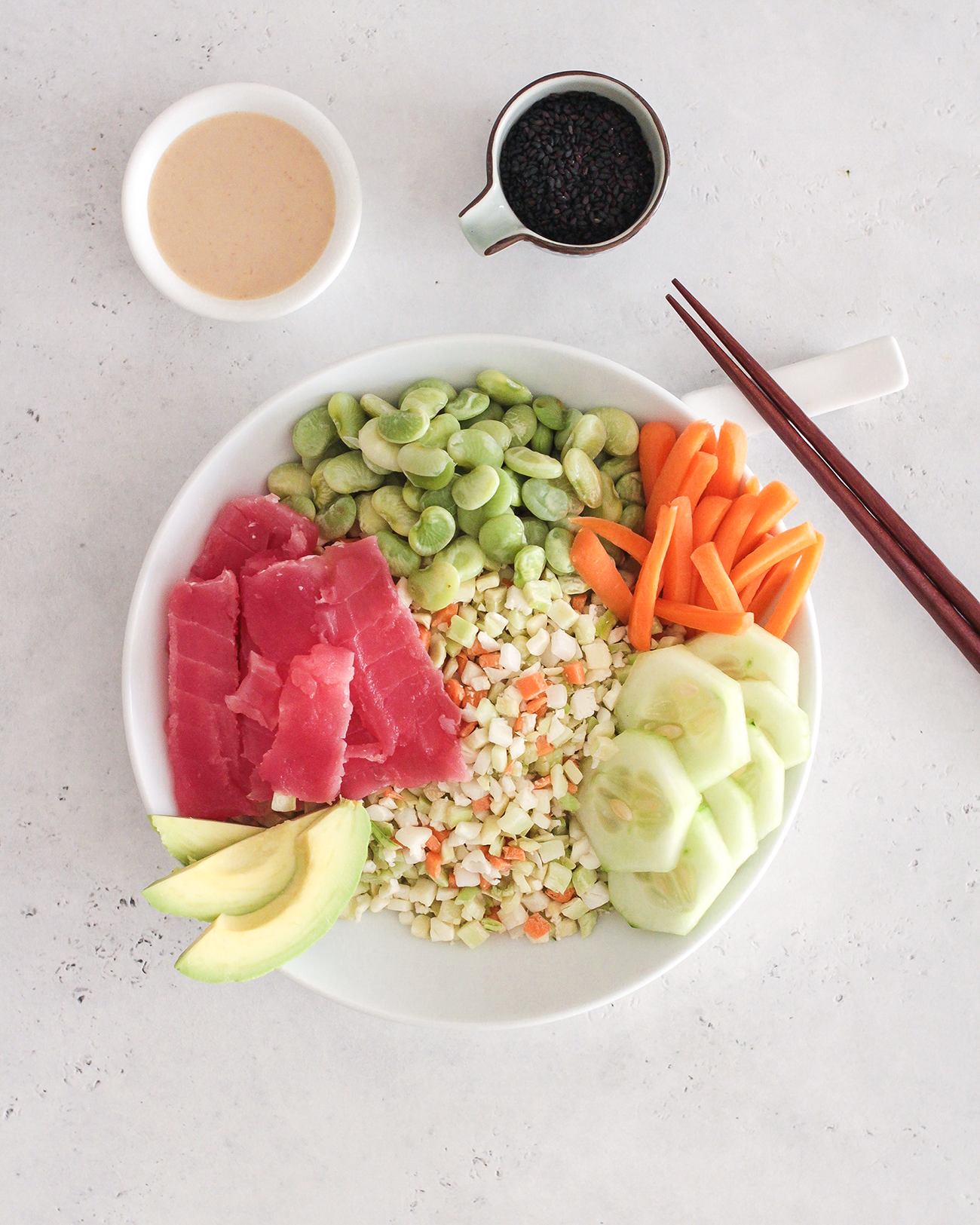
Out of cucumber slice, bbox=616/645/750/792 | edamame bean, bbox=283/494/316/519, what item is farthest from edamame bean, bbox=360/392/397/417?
cucumber slice, bbox=616/645/750/792

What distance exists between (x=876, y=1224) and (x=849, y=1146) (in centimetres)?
20

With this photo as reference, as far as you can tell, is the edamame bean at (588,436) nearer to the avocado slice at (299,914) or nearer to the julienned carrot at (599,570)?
the julienned carrot at (599,570)

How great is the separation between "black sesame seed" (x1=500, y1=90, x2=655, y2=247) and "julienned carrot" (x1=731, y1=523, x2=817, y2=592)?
0.76 m

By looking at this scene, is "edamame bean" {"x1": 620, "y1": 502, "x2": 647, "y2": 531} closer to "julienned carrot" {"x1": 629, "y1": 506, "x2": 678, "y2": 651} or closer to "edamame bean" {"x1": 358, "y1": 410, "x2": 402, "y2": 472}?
"julienned carrot" {"x1": 629, "y1": 506, "x2": 678, "y2": 651}

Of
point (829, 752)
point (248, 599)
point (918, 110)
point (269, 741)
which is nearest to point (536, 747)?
point (269, 741)

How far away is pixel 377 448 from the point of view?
182 cm

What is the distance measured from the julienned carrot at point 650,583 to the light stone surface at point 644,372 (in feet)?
1.50

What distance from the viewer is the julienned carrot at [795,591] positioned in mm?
1819

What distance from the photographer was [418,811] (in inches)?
74.0

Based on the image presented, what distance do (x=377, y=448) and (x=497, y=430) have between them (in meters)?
0.25

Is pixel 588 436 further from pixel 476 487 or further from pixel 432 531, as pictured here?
pixel 432 531

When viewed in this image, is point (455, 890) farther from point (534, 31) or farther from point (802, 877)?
point (534, 31)

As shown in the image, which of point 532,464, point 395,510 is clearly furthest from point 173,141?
point 532,464

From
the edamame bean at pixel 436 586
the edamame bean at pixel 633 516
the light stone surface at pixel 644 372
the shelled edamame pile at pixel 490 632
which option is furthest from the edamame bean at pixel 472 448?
the light stone surface at pixel 644 372
